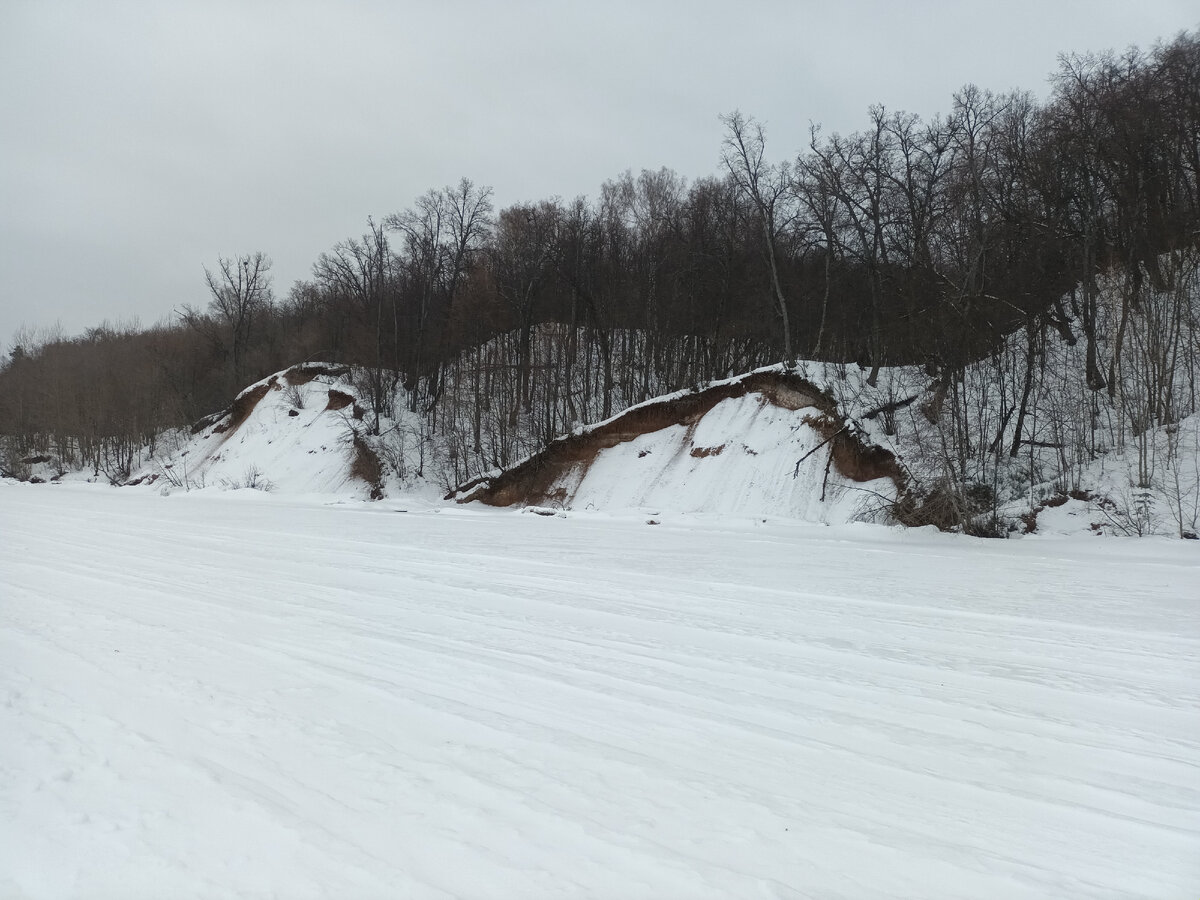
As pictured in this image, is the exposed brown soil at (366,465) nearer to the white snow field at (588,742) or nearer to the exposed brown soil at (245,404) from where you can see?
the exposed brown soil at (245,404)

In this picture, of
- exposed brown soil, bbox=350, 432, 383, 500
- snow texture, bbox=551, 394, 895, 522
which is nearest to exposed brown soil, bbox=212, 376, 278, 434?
exposed brown soil, bbox=350, 432, 383, 500

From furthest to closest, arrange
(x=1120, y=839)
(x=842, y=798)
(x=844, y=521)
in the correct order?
(x=844, y=521) → (x=842, y=798) → (x=1120, y=839)

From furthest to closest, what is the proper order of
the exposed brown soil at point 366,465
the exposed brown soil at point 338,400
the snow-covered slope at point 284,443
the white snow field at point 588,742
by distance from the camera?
1. the exposed brown soil at point 338,400
2. the snow-covered slope at point 284,443
3. the exposed brown soil at point 366,465
4. the white snow field at point 588,742

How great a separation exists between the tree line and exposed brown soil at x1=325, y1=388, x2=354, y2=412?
48.6 inches

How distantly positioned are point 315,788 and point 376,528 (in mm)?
13647

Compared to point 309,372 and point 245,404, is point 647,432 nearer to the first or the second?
point 309,372

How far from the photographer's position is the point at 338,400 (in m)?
39.7

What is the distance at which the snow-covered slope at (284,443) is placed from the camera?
3534 cm

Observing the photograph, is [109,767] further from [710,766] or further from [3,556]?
[3,556]

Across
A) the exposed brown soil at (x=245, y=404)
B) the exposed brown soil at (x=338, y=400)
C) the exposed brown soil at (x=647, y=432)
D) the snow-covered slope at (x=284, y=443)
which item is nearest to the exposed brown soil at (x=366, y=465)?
the snow-covered slope at (x=284, y=443)

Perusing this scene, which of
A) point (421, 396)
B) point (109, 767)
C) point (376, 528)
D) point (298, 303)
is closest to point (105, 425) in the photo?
point (298, 303)

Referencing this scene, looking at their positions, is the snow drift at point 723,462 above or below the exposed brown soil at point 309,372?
below

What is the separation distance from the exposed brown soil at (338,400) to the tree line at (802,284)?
4.05 feet

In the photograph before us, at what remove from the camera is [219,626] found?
624 cm
